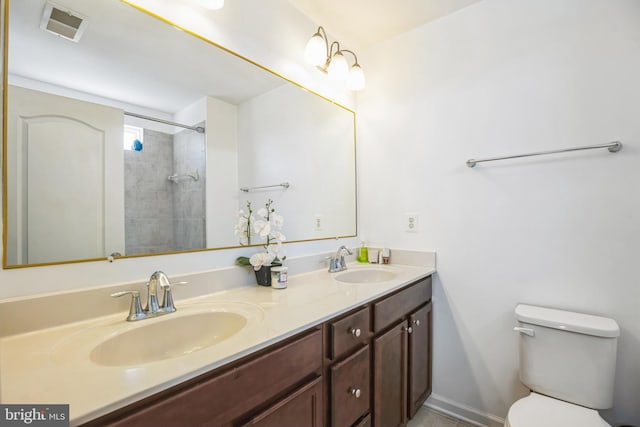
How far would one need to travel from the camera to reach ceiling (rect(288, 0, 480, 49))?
64.9 inches

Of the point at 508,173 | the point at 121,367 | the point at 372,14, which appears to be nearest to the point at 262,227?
the point at 121,367

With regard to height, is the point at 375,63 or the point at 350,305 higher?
the point at 375,63

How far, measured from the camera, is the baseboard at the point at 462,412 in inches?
63.2

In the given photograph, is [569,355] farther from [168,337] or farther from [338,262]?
[168,337]

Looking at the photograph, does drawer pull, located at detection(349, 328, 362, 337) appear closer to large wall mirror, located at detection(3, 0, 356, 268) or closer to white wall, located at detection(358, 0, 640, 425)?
large wall mirror, located at detection(3, 0, 356, 268)

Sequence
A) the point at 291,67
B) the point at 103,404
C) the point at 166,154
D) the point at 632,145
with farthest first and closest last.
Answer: the point at 291,67, the point at 632,145, the point at 166,154, the point at 103,404

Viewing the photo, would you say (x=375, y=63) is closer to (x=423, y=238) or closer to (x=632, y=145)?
(x=423, y=238)

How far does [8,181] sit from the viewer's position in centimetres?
82

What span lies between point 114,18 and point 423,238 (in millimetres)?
1829

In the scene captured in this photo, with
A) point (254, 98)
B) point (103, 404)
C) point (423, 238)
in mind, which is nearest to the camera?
point (103, 404)

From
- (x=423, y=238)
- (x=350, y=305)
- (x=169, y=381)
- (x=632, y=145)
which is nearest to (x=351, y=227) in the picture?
(x=423, y=238)

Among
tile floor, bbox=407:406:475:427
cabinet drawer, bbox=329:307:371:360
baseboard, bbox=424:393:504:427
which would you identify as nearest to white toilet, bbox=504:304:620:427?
baseboard, bbox=424:393:504:427

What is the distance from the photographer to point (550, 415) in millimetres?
1146

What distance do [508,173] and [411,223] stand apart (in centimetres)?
61
